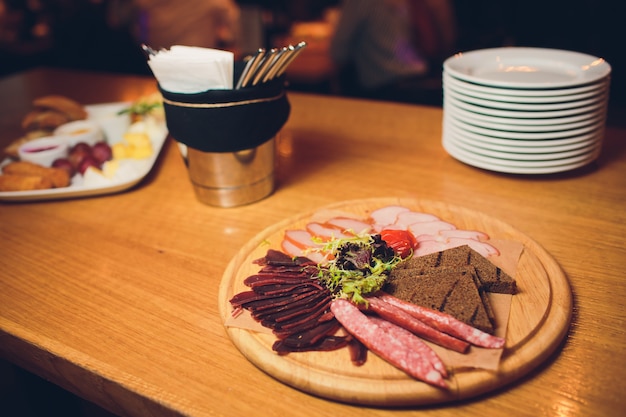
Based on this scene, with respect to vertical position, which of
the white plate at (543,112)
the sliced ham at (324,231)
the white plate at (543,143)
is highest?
the white plate at (543,112)

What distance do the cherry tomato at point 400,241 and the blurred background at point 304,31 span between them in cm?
252

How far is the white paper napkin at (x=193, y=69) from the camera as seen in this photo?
1359 millimetres

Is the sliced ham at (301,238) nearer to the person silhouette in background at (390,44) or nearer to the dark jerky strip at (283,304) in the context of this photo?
the dark jerky strip at (283,304)

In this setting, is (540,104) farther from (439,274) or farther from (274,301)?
(274,301)

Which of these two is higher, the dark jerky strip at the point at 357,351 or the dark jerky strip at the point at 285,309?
the dark jerky strip at the point at 285,309

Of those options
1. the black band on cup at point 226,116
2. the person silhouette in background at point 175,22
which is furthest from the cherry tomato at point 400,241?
the person silhouette in background at point 175,22

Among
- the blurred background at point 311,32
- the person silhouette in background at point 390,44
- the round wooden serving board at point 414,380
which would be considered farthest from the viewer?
the blurred background at point 311,32

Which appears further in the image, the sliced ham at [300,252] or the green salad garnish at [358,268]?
the sliced ham at [300,252]

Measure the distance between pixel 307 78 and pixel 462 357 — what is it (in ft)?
14.4

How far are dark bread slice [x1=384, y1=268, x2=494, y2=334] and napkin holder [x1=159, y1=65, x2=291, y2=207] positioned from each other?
61cm

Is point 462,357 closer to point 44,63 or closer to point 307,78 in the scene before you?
point 307,78

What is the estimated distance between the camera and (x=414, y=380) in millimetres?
929

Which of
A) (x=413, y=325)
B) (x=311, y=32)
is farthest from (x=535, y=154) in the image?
(x=311, y=32)

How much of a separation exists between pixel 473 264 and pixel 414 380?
335 millimetres
